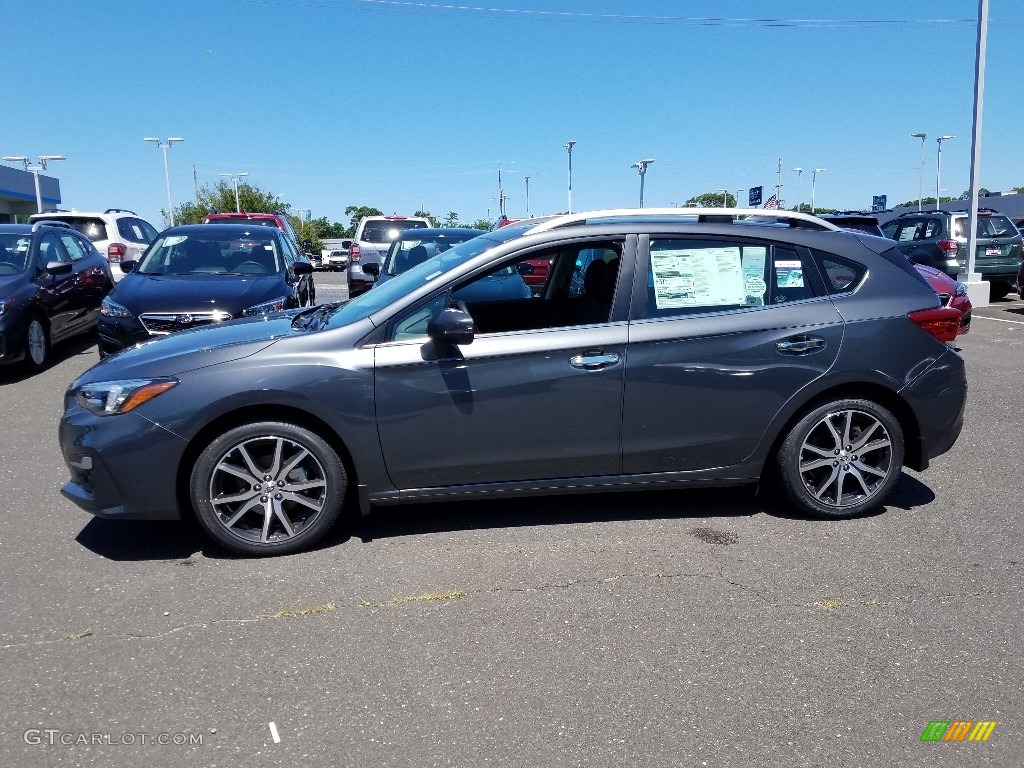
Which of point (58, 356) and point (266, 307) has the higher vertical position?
point (266, 307)

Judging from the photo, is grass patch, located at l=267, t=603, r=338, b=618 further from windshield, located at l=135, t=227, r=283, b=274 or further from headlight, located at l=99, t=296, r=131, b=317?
windshield, located at l=135, t=227, r=283, b=274

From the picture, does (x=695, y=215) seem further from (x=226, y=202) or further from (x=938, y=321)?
(x=226, y=202)

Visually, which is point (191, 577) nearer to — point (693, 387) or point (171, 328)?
point (693, 387)

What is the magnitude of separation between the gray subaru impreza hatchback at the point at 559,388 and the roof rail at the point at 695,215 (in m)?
0.02

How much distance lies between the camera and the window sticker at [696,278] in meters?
4.75

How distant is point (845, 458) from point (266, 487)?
3058 mm

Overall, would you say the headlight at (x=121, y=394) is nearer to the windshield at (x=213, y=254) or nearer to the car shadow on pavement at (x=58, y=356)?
the windshield at (x=213, y=254)

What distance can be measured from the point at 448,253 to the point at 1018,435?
15.0 ft

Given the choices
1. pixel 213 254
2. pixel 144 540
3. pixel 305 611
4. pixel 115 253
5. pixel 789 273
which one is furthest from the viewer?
pixel 115 253

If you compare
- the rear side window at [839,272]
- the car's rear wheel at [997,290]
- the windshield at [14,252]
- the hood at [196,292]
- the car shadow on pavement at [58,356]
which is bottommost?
the car's rear wheel at [997,290]

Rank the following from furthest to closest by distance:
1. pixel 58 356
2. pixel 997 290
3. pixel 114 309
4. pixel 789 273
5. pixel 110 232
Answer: pixel 997 290 < pixel 110 232 < pixel 58 356 < pixel 114 309 < pixel 789 273

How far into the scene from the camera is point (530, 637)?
3566 millimetres

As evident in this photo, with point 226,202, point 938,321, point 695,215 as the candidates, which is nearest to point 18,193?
point 226,202

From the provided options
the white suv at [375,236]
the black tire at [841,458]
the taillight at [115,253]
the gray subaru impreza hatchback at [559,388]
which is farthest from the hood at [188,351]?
the white suv at [375,236]
